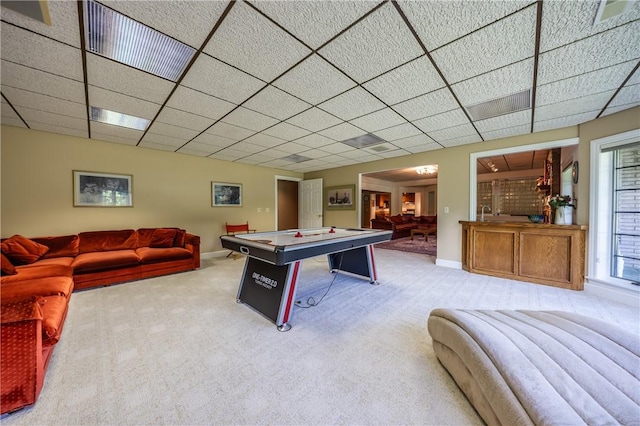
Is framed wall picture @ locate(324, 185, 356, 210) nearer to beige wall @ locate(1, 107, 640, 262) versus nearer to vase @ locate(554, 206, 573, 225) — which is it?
beige wall @ locate(1, 107, 640, 262)

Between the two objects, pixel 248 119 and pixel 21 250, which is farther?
pixel 248 119

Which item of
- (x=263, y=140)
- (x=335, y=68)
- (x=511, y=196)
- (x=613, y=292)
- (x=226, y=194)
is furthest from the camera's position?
(x=511, y=196)

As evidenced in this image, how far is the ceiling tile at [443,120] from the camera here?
10.2 ft

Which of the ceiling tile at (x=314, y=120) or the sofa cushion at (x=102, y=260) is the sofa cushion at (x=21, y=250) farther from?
the ceiling tile at (x=314, y=120)

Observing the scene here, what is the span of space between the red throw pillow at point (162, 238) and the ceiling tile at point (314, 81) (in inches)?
144

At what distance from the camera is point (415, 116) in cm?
317

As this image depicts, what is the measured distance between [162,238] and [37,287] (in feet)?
7.60

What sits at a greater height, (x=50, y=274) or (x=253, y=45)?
(x=253, y=45)

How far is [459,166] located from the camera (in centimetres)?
463

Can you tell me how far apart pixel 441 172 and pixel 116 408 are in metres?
5.49

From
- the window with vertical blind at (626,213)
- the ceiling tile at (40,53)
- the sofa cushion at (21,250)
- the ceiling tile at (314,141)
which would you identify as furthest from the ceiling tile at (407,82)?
the sofa cushion at (21,250)

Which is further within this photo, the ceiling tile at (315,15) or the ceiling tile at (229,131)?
the ceiling tile at (229,131)

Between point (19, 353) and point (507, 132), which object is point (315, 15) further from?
point (507, 132)

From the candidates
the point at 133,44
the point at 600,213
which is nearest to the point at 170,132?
the point at 133,44
